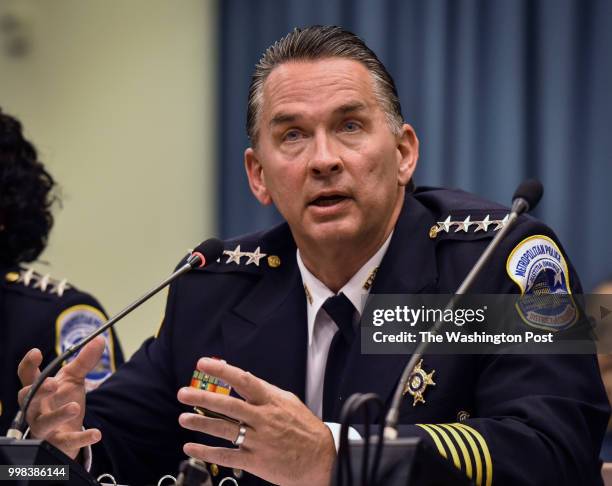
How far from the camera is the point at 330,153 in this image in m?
2.18

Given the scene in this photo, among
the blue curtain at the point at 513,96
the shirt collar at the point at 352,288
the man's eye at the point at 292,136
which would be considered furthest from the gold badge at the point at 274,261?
the blue curtain at the point at 513,96

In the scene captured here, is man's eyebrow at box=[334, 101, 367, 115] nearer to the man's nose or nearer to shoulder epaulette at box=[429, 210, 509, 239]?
the man's nose

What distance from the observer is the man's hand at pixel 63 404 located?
76.1 inches

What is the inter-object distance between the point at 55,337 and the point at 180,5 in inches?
78.0

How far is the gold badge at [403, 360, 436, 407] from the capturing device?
2.05 m

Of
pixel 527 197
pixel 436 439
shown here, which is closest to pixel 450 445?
pixel 436 439

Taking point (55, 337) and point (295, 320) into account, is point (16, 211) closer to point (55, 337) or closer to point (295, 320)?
point (55, 337)

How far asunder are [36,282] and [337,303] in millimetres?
1237

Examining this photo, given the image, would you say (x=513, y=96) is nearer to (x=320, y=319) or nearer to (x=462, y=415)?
(x=320, y=319)

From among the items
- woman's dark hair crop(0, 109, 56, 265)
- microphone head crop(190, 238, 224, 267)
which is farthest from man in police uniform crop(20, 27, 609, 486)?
woman's dark hair crop(0, 109, 56, 265)

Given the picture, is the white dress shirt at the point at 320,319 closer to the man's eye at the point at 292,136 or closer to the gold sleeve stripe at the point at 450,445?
the man's eye at the point at 292,136

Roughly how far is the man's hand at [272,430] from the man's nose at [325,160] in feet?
2.24

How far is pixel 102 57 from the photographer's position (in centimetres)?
451

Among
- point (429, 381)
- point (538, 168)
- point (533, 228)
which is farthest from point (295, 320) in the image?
point (538, 168)
